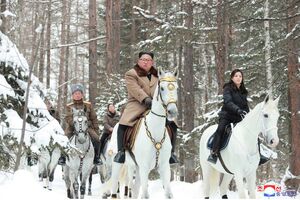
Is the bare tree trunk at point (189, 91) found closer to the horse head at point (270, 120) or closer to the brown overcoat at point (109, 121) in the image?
the brown overcoat at point (109, 121)

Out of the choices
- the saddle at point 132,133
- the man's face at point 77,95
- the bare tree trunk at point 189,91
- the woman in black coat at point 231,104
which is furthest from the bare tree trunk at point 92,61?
the saddle at point 132,133

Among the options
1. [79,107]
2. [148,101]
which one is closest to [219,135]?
[148,101]

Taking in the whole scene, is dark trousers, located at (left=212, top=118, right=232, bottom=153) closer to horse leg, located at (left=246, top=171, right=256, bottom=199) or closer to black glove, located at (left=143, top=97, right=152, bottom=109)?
horse leg, located at (left=246, top=171, right=256, bottom=199)

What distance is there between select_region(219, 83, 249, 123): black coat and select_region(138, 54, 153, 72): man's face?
185 cm

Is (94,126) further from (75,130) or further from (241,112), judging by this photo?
(241,112)

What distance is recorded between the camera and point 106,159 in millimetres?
14891

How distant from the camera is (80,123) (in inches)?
443

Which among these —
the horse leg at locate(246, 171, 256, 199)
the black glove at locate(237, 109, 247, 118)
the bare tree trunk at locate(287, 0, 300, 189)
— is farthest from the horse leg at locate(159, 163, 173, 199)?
the bare tree trunk at locate(287, 0, 300, 189)

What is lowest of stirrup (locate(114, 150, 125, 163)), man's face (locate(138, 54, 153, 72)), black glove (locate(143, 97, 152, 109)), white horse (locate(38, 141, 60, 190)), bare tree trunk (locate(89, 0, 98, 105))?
white horse (locate(38, 141, 60, 190))

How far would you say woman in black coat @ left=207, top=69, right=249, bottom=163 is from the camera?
9.35 meters

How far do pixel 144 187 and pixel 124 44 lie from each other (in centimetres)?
2428

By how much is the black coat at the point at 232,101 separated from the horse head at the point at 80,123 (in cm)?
356

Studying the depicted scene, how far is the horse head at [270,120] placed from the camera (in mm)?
8266

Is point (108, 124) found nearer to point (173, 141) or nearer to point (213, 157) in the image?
point (213, 157)
